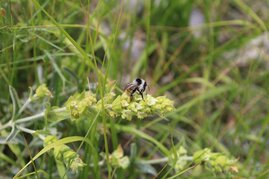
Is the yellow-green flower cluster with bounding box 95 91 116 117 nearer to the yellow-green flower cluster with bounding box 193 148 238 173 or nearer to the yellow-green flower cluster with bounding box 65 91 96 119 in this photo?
the yellow-green flower cluster with bounding box 65 91 96 119

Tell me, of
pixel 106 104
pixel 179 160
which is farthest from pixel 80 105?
pixel 179 160

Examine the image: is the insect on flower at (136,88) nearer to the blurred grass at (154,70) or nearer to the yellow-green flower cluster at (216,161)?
the blurred grass at (154,70)

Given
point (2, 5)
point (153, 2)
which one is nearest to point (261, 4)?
point (153, 2)

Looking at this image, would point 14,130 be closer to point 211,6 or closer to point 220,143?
point 220,143

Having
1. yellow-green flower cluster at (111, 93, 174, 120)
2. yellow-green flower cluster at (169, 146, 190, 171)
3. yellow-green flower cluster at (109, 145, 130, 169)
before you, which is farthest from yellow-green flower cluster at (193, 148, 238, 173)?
yellow-green flower cluster at (111, 93, 174, 120)

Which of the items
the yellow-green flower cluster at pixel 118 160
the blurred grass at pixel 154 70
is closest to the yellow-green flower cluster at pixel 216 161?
the blurred grass at pixel 154 70

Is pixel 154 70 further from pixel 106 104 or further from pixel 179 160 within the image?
pixel 106 104
